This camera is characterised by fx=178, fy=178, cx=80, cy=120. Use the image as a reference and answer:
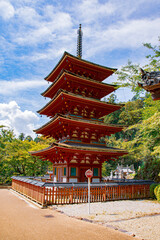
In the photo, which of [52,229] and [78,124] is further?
[78,124]

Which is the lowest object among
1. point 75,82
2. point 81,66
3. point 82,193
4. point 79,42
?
point 82,193

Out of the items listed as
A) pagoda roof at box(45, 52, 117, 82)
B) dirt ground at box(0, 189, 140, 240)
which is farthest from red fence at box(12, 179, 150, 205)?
pagoda roof at box(45, 52, 117, 82)

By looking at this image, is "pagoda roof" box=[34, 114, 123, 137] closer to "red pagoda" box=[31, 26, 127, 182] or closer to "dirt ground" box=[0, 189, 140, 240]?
"red pagoda" box=[31, 26, 127, 182]

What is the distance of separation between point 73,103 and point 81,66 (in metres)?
4.95

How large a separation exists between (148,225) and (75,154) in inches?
380

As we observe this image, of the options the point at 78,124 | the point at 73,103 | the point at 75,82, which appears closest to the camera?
the point at 78,124

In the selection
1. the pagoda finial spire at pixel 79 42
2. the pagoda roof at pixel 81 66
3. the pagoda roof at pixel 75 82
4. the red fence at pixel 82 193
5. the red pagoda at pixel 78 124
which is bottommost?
the red fence at pixel 82 193

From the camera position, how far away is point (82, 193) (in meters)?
13.1

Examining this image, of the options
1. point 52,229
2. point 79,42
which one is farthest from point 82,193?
point 79,42

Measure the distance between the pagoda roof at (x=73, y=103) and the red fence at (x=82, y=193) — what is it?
323 inches

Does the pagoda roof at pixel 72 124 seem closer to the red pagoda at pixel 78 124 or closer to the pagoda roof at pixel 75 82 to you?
the red pagoda at pixel 78 124

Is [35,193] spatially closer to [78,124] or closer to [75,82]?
[78,124]

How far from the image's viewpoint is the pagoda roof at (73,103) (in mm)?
16969

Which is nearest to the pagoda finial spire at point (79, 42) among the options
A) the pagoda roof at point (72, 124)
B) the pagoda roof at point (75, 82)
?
the pagoda roof at point (75, 82)
